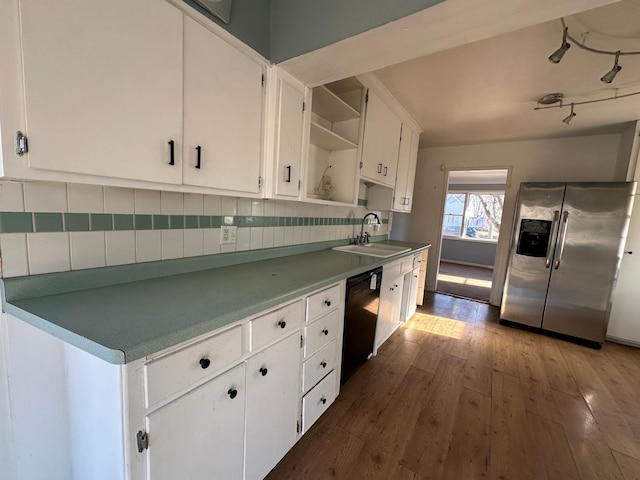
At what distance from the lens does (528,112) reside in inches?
108

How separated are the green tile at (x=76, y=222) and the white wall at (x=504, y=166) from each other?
4.39m

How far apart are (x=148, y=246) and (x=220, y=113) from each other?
678 mm

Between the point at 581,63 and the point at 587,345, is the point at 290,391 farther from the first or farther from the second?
the point at 587,345

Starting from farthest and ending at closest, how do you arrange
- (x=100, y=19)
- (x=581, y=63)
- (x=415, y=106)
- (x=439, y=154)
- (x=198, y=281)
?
(x=439, y=154), (x=415, y=106), (x=581, y=63), (x=198, y=281), (x=100, y=19)

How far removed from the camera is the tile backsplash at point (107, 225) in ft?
2.86

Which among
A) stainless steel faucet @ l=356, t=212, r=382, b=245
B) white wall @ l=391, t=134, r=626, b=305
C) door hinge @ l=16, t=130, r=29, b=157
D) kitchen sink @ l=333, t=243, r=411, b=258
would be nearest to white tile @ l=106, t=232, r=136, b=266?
door hinge @ l=16, t=130, r=29, b=157

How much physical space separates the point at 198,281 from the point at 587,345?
3954 mm

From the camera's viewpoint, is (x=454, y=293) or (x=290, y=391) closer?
(x=290, y=391)

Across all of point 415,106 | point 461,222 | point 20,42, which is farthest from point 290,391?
point 461,222

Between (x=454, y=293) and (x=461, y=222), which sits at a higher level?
(x=461, y=222)

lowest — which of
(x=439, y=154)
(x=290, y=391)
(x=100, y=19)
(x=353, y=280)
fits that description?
(x=290, y=391)

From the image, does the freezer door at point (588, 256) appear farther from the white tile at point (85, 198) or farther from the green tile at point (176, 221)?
the white tile at point (85, 198)

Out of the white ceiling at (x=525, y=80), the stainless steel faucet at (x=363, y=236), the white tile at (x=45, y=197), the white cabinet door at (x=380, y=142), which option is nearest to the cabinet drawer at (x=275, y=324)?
the white tile at (x=45, y=197)

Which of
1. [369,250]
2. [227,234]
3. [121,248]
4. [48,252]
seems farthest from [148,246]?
[369,250]
